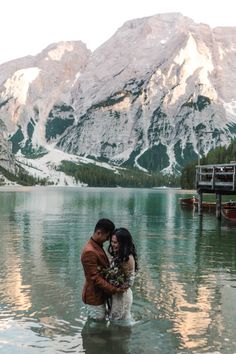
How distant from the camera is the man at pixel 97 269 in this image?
1617cm

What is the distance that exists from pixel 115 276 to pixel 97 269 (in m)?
0.58

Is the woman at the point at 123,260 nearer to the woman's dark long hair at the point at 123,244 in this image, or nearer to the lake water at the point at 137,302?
the woman's dark long hair at the point at 123,244

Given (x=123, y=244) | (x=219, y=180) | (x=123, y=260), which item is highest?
(x=219, y=180)

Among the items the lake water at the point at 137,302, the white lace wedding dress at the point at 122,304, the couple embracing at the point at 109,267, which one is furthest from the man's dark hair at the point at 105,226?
the lake water at the point at 137,302

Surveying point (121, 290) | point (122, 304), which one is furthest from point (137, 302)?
point (121, 290)

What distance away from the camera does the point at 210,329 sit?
57.7ft

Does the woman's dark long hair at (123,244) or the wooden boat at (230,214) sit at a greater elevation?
the woman's dark long hair at (123,244)

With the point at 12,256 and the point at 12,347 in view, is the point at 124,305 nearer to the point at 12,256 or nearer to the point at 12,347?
the point at 12,347

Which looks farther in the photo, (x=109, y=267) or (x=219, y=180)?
(x=219, y=180)

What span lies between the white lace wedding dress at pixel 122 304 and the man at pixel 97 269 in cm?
28

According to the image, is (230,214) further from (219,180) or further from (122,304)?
(122,304)

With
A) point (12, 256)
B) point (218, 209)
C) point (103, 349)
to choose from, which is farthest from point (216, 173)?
point (103, 349)

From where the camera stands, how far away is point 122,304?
16.8 meters

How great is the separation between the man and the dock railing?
4367 centimetres
